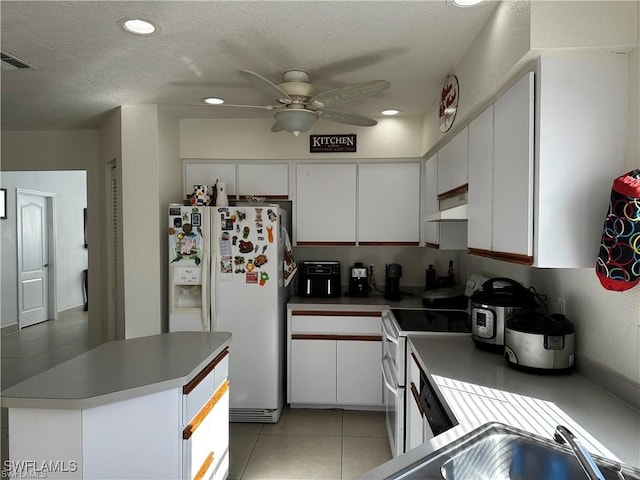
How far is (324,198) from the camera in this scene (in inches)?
144

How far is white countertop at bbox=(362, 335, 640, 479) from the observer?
1173 mm

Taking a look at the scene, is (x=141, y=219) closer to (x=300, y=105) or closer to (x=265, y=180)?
(x=265, y=180)

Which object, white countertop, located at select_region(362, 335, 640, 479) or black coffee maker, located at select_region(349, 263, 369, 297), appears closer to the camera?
white countertop, located at select_region(362, 335, 640, 479)

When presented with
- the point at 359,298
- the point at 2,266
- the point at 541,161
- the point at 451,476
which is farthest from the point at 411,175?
the point at 2,266

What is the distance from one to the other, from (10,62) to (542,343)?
317 centimetres

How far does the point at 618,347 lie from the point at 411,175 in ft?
7.58

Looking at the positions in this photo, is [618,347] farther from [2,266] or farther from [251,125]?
[2,266]

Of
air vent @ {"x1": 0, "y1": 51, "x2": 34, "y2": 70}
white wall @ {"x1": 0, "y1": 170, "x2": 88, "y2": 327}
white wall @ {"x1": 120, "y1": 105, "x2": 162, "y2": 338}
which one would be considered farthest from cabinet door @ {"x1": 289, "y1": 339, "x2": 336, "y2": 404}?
white wall @ {"x1": 0, "y1": 170, "x2": 88, "y2": 327}

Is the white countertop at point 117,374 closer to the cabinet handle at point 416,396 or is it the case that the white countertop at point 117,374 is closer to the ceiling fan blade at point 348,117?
the cabinet handle at point 416,396

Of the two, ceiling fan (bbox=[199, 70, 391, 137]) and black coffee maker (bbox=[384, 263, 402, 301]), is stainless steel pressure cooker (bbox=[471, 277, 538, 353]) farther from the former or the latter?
black coffee maker (bbox=[384, 263, 402, 301])

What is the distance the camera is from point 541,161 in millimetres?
1493

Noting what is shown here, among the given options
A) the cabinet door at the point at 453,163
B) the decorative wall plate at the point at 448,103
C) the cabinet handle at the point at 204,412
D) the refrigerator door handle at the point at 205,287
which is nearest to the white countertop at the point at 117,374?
the cabinet handle at the point at 204,412

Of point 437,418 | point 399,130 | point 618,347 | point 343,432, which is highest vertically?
point 399,130

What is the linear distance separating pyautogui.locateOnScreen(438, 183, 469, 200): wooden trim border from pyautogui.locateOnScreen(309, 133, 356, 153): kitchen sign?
1003mm
